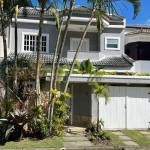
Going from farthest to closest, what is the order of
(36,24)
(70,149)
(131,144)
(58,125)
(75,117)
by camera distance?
(36,24) → (75,117) → (58,125) → (131,144) → (70,149)

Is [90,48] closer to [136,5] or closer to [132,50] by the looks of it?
[132,50]

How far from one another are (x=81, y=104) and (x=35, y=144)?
5.42 m

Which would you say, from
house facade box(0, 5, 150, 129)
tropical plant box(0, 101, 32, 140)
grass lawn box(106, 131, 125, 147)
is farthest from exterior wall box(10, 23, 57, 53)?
grass lawn box(106, 131, 125, 147)

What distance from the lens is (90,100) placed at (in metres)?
14.5

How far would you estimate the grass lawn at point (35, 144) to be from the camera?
10.6 meters

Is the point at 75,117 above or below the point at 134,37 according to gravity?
below

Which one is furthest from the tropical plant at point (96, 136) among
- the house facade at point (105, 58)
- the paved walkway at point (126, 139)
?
the house facade at point (105, 58)

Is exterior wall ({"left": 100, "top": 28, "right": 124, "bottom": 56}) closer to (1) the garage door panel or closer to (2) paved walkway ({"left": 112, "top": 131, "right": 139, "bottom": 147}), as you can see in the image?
(1) the garage door panel

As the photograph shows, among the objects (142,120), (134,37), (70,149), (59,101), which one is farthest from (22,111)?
(134,37)

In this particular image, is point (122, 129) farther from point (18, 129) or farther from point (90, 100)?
point (18, 129)

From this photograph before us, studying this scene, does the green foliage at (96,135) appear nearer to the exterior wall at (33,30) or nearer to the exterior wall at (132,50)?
the exterior wall at (33,30)

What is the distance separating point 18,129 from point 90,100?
481 cm

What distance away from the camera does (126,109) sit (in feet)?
48.1

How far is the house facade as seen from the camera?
47.8 feet
